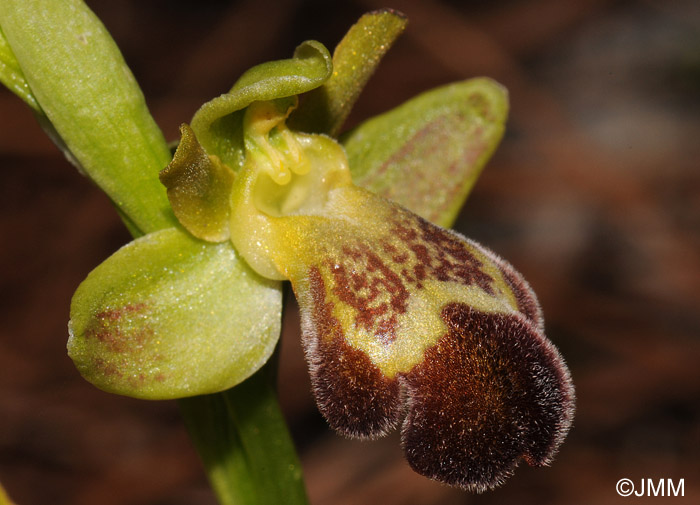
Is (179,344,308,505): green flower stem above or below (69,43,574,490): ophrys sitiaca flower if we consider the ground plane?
below

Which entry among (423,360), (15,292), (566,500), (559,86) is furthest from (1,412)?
(559,86)

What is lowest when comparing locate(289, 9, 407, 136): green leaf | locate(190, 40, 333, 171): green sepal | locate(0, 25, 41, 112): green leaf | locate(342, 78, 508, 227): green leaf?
locate(342, 78, 508, 227): green leaf

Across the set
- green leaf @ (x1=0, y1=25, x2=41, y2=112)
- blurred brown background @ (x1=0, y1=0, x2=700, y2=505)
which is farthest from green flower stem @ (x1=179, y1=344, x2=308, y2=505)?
blurred brown background @ (x1=0, y1=0, x2=700, y2=505)

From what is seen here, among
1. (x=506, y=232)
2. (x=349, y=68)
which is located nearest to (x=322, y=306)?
(x=349, y=68)

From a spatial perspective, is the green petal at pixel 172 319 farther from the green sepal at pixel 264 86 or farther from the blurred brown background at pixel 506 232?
the blurred brown background at pixel 506 232

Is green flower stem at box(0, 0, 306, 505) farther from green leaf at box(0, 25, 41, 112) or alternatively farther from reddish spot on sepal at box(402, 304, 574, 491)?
reddish spot on sepal at box(402, 304, 574, 491)

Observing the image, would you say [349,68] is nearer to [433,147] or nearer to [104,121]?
[433,147]

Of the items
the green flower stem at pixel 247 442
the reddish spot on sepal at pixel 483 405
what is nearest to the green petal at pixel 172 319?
the green flower stem at pixel 247 442
